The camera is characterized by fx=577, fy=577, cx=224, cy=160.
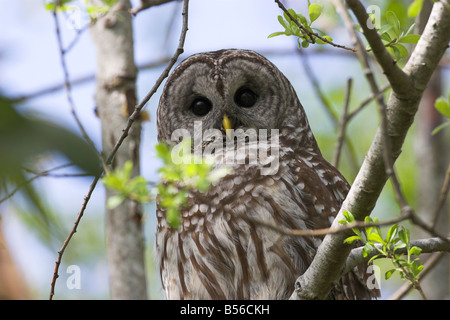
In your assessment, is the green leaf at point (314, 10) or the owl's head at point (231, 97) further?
the owl's head at point (231, 97)

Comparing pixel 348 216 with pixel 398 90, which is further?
pixel 348 216

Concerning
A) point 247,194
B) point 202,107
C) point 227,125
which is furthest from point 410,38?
point 202,107

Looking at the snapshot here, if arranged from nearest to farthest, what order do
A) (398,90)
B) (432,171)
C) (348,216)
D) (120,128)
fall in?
(398,90), (348,216), (120,128), (432,171)

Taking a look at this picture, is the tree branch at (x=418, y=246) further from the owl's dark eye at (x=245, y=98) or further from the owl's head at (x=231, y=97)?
the owl's dark eye at (x=245, y=98)

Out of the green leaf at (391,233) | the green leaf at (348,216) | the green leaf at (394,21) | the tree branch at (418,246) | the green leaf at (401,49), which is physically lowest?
the tree branch at (418,246)

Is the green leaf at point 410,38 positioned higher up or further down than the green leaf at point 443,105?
higher up

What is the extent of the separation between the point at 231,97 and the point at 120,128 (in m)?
0.93

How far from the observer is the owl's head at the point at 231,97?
4109 millimetres

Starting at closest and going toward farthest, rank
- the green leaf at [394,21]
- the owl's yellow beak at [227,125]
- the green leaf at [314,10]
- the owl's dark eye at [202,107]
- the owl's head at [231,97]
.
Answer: the green leaf at [394,21] < the green leaf at [314,10] < the owl's yellow beak at [227,125] < the owl's head at [231,97] < the owl's dark eye at [202,107]

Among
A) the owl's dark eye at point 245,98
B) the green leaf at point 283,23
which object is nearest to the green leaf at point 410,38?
the green leaf at point 283,23

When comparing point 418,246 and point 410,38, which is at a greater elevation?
point 410,38

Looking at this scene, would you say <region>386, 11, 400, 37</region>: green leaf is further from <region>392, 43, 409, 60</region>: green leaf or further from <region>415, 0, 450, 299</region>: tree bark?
<region>415, 0, 450, 299</region>: tree bark

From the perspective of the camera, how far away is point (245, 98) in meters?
4.22

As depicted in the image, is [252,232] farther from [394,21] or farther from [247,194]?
[394,21]
